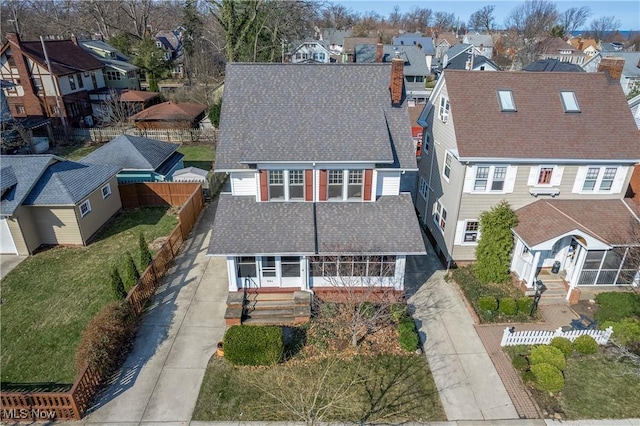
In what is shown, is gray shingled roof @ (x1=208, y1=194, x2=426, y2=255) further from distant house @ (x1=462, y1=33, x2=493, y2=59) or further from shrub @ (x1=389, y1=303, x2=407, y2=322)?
distant house @ (x1=462, y1=33, x2=493, y2=59)

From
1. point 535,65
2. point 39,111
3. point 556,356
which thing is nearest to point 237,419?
point 556,356

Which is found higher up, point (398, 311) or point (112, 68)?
point (112, 68)

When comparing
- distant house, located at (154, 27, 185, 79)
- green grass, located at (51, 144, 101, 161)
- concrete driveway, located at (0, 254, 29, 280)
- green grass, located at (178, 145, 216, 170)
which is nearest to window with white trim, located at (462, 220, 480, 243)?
green grass, located at (178, 145, 216, 170)

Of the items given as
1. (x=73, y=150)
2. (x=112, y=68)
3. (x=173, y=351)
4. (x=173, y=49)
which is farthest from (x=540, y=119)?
(x=173, y=49)

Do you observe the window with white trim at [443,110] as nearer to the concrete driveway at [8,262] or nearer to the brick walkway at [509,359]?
the brick walkway at [509,359]

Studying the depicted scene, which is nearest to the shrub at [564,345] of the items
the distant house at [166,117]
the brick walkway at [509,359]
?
the brick walkway at [509,359]

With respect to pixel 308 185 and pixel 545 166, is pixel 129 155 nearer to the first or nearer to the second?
pixel 308 185

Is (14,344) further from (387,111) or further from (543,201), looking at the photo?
(543,201)

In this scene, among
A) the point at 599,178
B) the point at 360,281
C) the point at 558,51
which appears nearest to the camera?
the point at 360,281
